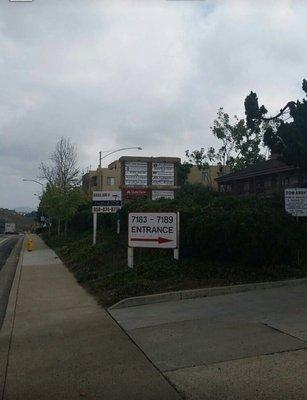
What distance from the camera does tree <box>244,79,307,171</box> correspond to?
14883mm

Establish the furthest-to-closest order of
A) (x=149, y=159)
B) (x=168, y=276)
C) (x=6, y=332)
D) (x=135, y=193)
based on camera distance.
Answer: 1. (x=149, y=159)
2. (x=135, y=193)
3. (x=168, y=276)
4. (x=6, y=332)

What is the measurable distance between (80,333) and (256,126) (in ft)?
35.2

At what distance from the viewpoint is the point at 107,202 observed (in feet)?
67.1

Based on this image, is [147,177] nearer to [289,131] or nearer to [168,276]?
[289,131]

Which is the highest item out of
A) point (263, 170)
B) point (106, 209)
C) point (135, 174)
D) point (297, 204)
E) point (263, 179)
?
point (263, 170)

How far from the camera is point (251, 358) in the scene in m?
6.08

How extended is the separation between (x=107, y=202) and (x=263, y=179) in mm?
27120

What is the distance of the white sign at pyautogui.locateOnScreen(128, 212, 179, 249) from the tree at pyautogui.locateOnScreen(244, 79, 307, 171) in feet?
15.4

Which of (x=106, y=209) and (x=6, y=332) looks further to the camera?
(x=106, y=209)

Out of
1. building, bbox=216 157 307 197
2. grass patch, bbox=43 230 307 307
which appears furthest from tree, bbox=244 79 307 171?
building, bbox=216 157 307 197

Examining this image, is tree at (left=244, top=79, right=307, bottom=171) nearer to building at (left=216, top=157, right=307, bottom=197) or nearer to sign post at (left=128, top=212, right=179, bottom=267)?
sign post at (left=128, top=212, right=179, bottom=267)

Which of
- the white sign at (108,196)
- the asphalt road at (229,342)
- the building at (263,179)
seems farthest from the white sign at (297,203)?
the building at (263,179)

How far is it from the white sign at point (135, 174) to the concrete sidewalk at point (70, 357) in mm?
14975

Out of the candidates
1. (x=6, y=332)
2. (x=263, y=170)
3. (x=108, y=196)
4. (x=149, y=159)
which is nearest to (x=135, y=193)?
(x=149, y=159)
